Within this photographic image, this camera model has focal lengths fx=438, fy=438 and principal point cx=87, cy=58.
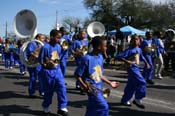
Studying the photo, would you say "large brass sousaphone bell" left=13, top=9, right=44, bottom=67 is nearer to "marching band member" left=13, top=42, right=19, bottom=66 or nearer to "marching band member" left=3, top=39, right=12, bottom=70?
"marching band member" left=13, top=42, right=19, bottom=66

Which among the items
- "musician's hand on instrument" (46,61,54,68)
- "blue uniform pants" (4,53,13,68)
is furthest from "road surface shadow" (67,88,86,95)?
"blue uniform pants" (4,53,13,68)

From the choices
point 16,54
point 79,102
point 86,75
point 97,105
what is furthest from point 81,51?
point 16,54

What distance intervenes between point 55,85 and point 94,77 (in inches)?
94.2

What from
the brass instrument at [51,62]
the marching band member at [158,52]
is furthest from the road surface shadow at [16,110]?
the marching band member at [158,52]

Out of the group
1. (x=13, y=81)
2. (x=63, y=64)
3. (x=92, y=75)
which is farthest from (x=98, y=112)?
(x=13, y=81)

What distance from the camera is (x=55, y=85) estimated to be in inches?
357

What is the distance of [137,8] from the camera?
60.8m

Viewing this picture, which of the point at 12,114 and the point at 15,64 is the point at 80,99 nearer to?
the point at 12,114

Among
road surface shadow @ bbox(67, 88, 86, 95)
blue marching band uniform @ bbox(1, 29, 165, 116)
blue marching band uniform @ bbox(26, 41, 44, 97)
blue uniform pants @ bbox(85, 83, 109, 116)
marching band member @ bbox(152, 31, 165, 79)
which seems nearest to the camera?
blue uniform pants @ bbox(85, 83, 109, 116)

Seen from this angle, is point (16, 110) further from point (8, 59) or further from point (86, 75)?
point (8, 59)

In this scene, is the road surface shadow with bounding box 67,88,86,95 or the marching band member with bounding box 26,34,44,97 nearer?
the marching band member with bounding box 26,34,44,97

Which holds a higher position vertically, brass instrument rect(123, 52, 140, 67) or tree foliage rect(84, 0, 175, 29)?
tree foliage rect(84, 0, 175, 29)

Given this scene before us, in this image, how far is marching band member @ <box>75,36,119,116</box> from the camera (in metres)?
6.62

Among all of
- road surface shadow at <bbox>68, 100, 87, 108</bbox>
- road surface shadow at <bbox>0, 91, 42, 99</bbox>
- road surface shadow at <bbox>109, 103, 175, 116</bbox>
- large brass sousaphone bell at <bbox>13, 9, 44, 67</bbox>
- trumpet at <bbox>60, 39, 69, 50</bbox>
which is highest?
large brass sousaphone bell at <bbox>13, 9, 44, 67</bbox>
